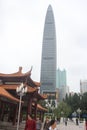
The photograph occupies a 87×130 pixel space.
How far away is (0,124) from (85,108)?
6846cm

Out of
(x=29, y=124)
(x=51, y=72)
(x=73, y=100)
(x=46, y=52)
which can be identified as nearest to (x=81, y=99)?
(x=73, y=100)

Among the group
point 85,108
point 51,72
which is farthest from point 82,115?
point 51,72

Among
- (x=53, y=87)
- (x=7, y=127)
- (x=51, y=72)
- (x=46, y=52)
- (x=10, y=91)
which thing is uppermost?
(x=46, y=52)

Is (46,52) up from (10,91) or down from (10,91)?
up

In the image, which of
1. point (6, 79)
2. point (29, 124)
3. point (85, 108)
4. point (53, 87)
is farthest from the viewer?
point (53, 87)

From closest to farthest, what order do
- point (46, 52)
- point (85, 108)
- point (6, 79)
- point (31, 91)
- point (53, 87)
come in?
point (31, 91) → point (6, 79) → point (85, 108) → point (53, 87) → point (46, 52)

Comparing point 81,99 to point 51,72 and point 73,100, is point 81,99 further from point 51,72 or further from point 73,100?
point 51,72

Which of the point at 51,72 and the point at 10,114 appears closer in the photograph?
the point at 10,114

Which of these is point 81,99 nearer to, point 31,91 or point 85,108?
point 85,108

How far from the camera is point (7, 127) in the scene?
2461cm

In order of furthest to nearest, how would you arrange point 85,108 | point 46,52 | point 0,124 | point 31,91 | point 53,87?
point 46,52, point 53,87, point 85,108, point 31,91, point 0,124

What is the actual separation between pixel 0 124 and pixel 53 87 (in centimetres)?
15862

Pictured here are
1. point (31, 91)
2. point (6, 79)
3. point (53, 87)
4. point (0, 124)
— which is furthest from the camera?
point (53, 87)

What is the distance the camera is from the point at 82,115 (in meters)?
90.0
